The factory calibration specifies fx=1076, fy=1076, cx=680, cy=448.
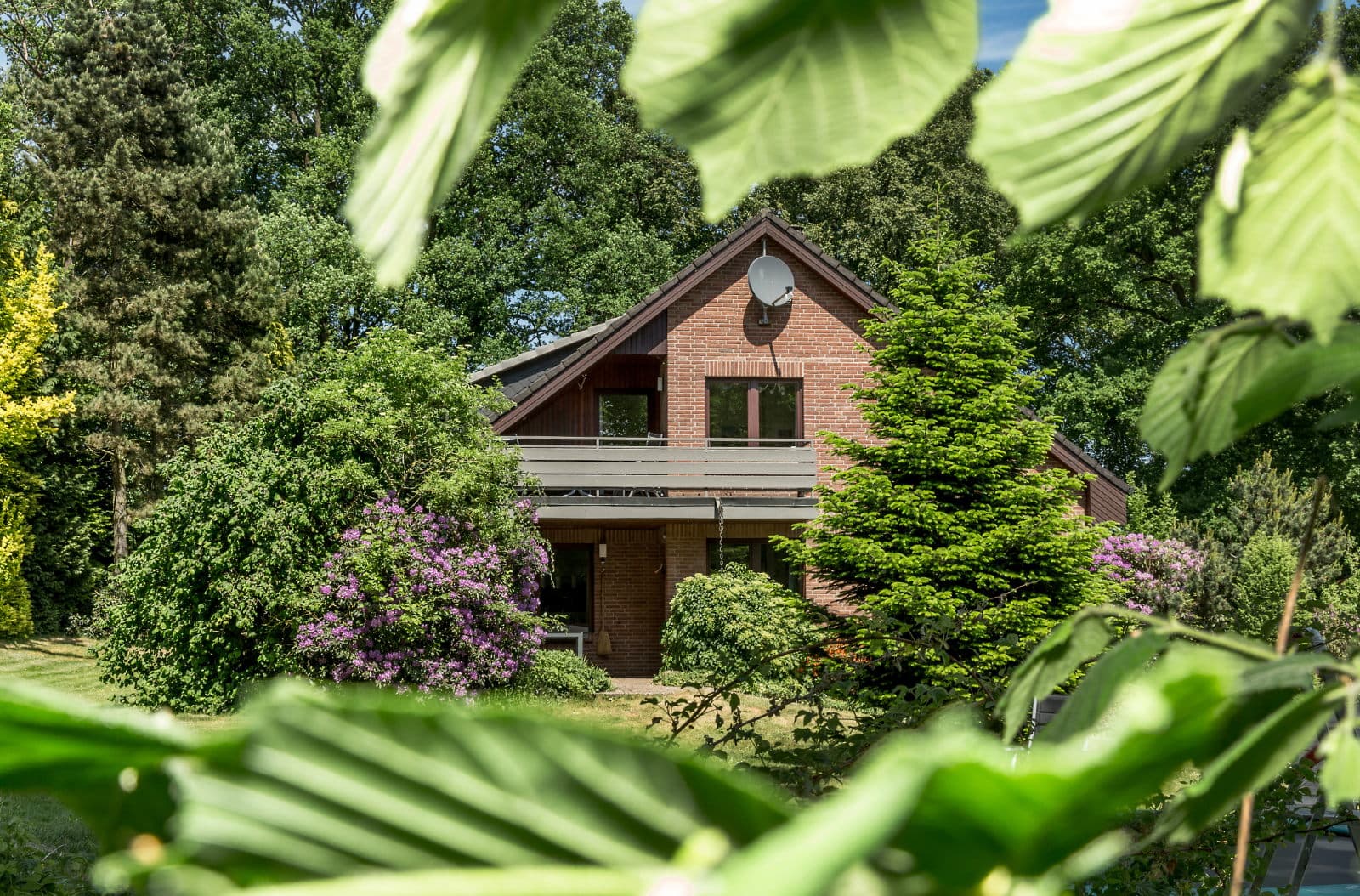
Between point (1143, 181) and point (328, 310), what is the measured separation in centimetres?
2640

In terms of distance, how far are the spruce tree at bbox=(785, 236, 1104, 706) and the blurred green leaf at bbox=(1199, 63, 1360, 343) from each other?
12036mm

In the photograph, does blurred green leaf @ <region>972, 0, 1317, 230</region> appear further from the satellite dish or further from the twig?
the satellite dish

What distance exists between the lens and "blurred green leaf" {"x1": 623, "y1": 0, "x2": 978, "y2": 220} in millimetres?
430

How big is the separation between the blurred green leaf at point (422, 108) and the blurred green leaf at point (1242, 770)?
338 mm

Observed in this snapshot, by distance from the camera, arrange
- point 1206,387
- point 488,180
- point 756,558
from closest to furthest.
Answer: point 1206,387 → point 756,558 → point 488,180

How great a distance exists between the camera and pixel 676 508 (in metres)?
17.0

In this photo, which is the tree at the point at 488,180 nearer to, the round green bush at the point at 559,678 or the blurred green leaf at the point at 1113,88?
the round green bush at the point at 559,678

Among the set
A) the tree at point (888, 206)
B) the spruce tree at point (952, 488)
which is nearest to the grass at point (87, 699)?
the spruce tree at point (952, 488)

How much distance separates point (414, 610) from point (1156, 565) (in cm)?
1448

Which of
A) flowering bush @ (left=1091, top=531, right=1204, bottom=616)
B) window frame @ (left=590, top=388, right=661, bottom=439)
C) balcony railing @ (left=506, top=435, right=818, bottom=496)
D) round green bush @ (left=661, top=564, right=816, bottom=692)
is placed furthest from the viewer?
flowering bush @ (left=1091, top=531, right=1204, bottom=616)

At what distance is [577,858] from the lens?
0.68ft

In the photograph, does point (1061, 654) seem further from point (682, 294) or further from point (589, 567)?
point (589, 567)

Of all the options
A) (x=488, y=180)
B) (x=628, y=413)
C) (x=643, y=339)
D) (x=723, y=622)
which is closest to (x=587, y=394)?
(x=628, y=413)

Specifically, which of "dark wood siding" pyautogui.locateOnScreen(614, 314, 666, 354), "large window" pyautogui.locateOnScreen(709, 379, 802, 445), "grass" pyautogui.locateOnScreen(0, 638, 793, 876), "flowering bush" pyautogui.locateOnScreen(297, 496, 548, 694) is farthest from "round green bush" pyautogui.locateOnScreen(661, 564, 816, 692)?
"flowering bush" pyautogui.locateOnScreen(297, 496, 548, 694)
